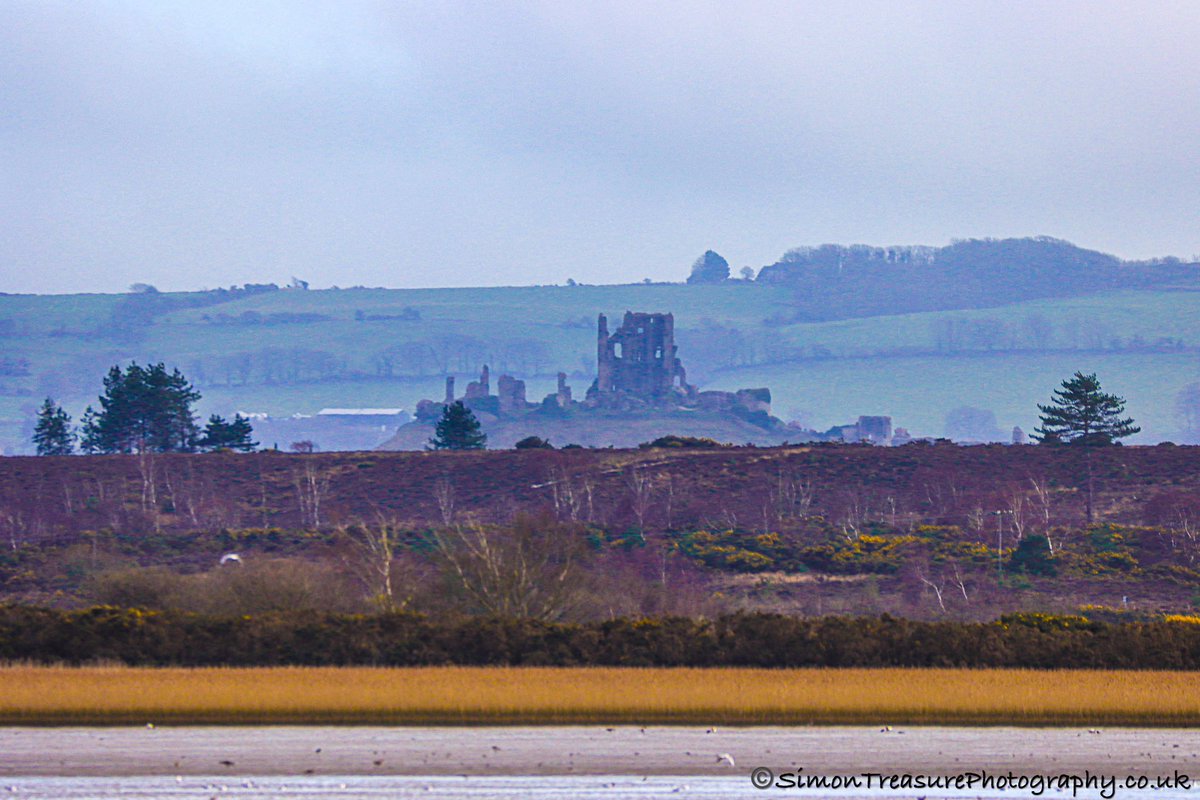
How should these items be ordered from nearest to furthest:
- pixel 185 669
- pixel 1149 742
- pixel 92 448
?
pixel 1149 742 < pixel 185 669 < pixel 92 448

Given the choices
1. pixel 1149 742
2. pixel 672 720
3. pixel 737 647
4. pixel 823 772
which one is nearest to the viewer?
pixel 823 772

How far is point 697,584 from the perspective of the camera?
77938mm

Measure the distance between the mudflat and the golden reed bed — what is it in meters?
0.81

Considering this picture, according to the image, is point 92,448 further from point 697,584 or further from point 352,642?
point 352,642

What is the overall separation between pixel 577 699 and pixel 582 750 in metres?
4.19

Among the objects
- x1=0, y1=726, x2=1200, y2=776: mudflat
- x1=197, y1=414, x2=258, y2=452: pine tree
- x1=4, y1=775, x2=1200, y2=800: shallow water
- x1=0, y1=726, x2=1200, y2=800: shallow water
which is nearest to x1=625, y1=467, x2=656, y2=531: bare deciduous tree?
x1=197, y1=414, x2=258, y2=452: pine tree

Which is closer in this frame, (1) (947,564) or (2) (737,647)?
(2) (737,647)

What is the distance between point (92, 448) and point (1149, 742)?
145981mm

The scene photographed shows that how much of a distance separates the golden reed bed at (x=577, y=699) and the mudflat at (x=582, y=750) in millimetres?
808

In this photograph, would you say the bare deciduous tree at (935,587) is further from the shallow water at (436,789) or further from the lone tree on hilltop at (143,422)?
the lone tree on hilltop at (143,422)

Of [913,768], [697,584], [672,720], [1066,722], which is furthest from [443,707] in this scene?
[697,584]

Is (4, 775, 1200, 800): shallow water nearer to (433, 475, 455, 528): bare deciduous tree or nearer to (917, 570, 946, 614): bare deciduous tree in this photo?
(917, 570, 946, 614): bare deciduous tree

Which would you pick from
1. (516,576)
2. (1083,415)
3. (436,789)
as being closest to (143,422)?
(1083,415)

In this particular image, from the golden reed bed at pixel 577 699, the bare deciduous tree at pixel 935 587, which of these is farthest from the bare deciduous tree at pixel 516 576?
the bare deciduous tree at pixel 935 587
